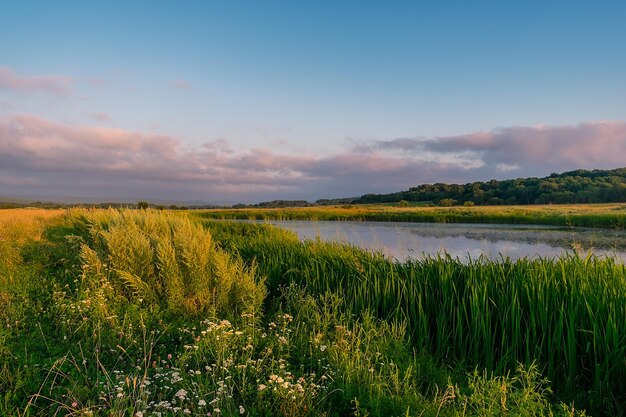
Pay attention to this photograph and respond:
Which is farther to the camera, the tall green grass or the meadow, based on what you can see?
the tall green grass

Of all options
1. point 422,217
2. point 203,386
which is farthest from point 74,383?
point 422,217

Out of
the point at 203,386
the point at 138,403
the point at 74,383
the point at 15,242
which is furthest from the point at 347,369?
the point at 15,242

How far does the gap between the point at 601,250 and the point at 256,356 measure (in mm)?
14820

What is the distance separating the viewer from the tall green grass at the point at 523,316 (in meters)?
4.88

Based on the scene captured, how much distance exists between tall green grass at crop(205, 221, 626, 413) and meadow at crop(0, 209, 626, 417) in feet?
0.09

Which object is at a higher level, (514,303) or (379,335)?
(514,303)

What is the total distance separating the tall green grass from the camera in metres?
4.88

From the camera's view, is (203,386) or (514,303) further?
(514,303)

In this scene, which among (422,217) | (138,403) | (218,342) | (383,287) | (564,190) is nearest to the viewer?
(138,403)

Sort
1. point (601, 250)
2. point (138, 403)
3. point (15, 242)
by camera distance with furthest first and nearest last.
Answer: point (601, 250) → point (15, 242) → point (138, 403)

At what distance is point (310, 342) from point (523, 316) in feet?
9.70

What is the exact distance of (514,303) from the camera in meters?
5.36

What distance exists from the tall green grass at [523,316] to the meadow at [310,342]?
0.03m

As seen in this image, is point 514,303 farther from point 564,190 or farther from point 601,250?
point 564,190
